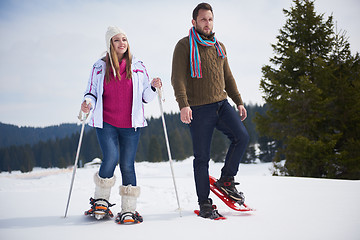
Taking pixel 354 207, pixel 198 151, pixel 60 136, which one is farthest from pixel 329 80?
pixel 60 136

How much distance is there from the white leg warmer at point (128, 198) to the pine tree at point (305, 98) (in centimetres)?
932

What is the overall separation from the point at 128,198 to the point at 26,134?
44544mm

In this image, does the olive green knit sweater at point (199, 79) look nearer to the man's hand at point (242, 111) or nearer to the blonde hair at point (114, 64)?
the man's hand at point (242, 111)

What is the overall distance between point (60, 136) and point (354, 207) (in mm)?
52920

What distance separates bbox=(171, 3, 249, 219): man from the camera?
2719 millimetres

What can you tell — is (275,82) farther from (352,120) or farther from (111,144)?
(111,144)

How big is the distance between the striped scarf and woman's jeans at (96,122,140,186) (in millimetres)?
806

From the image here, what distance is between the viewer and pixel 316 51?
13016 millimetres

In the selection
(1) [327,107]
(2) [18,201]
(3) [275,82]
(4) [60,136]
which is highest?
(3) [275,82]

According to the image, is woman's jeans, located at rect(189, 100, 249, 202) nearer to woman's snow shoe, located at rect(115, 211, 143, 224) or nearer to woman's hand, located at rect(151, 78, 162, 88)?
woman's hand, located at rect(151, 78, 162, 88)

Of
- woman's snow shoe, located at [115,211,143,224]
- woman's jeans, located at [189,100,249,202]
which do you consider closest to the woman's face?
woman's jeans, located at [189,100,249,202]

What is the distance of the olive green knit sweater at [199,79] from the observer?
2725 millimetres

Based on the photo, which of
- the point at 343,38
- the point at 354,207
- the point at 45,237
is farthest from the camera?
the point at 343,38

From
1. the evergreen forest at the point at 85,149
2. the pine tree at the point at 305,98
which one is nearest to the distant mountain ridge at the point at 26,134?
the evergreen forest at the point at 85,149
